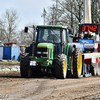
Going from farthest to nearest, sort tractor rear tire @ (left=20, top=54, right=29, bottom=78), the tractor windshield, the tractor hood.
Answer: the tractor windshield
tractor rear tire @ (left=20, top=54, right=29, bottom=78)
the tractor hood

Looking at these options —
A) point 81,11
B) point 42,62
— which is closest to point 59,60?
point 42,62

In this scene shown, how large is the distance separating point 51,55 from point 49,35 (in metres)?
0.96

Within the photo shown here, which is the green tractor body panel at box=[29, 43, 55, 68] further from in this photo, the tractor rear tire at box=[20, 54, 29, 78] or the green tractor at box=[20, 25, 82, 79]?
the tractor rear tire at box=[20, 54, 29, 78]

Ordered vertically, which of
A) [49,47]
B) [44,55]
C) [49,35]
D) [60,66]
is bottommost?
[60,66]

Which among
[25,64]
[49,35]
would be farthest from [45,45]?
[25,64]

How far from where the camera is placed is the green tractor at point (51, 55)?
11266 mm

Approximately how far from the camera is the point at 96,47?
16.2m

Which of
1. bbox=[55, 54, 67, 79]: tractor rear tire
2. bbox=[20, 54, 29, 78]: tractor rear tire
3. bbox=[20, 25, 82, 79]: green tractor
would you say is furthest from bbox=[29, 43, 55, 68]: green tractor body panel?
bbox=[55, 54, 67, 79]: tractor rear tire

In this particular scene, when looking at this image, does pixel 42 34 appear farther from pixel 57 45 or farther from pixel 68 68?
pixel 68 68

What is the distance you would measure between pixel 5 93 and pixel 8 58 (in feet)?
80.0

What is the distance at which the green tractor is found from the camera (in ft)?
37.0

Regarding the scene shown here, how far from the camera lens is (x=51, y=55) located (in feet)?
38.0

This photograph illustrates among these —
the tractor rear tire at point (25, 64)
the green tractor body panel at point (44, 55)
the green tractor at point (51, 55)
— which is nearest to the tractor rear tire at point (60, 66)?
the green tractor at point (51, 55)

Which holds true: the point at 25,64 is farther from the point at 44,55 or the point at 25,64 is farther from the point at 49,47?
the point at 49,47
